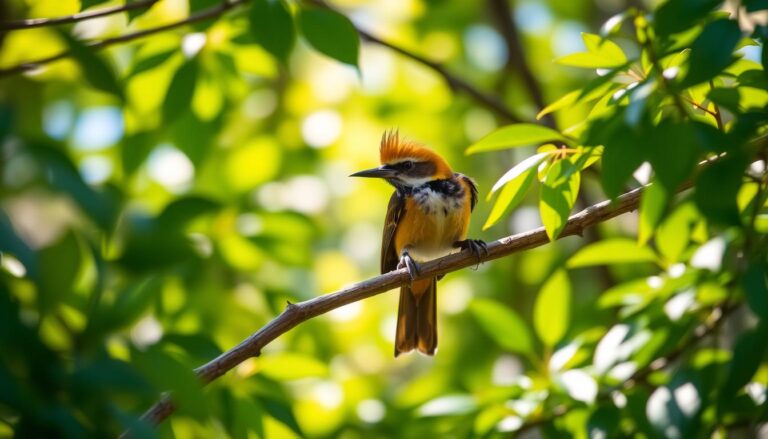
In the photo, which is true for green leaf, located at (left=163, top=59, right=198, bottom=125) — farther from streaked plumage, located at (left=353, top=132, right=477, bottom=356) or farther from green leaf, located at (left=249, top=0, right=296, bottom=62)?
streaked plumage, located at (left=353, top=132, right=477, bottom=356)

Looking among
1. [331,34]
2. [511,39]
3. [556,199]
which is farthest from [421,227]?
[556,199]

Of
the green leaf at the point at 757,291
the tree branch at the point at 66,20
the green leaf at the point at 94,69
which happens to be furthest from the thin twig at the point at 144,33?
the green leaf at the point at 757,291

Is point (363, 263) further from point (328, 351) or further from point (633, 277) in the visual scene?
point (633, 277)

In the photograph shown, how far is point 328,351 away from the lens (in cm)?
625

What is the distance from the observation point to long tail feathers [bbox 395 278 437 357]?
5.42 m

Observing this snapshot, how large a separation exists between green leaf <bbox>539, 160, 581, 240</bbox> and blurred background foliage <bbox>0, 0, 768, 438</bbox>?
0.04 ft

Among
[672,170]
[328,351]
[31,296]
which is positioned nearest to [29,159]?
[31,296]

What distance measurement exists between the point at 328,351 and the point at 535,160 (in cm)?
370

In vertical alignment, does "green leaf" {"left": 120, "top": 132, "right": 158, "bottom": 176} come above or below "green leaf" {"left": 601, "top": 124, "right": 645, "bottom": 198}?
above

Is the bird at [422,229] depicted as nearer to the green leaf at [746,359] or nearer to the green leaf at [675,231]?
the green leaf at [675,231]

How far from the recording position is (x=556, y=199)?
2.89 m

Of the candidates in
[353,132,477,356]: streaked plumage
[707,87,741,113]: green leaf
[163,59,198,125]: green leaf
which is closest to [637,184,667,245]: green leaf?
[707,87,741,113]: green leaf

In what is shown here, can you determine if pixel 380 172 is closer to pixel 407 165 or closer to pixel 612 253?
pixel 407 165

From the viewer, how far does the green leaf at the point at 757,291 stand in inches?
113
